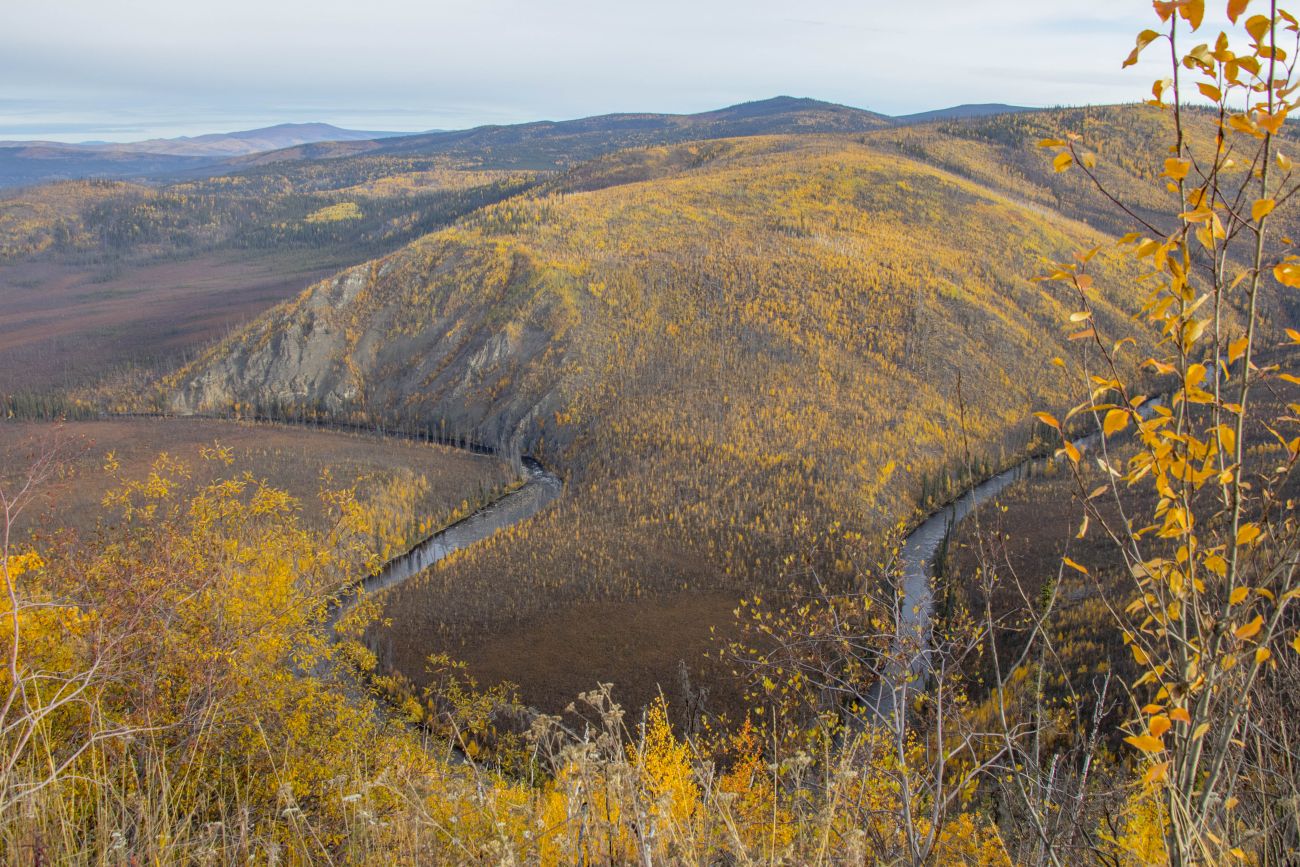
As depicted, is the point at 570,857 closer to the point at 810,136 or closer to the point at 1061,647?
the point at 1061,647

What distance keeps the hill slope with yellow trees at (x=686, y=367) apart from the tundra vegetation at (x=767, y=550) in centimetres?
54

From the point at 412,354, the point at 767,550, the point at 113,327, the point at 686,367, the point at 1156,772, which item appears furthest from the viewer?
the point at 113,327

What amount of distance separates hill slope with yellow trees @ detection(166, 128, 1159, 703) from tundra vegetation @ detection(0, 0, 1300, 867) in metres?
0.54

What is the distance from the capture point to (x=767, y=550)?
53.5 m

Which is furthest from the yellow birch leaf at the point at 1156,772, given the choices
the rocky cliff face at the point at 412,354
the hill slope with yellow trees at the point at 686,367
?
the rocky cliff face at the point at 412,354

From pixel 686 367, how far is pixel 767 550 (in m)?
35.2

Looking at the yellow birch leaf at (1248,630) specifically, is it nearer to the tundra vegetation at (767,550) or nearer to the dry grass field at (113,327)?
the tundra vegetation at (767,550)

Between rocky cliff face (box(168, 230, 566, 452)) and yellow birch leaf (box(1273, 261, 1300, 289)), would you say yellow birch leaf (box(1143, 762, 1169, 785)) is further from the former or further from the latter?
rocky cliff face (box(168, 230, 566, 452))

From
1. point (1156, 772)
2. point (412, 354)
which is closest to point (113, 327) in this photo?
point (412, 354)

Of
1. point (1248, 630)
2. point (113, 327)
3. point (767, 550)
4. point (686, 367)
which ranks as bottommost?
point (767, 550)

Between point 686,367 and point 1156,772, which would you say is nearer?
point 1156,772

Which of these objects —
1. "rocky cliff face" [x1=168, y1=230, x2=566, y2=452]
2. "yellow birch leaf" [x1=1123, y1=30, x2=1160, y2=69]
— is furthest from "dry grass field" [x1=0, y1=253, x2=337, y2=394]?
"yellow birch leaf" [x1=1123, y1=30, x2=1160, y2=69]

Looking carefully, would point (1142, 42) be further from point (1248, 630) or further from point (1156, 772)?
point (1156, 772)

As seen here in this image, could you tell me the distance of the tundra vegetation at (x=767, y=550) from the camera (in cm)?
387
